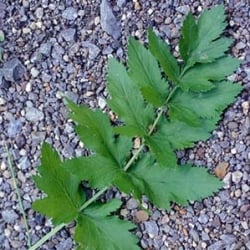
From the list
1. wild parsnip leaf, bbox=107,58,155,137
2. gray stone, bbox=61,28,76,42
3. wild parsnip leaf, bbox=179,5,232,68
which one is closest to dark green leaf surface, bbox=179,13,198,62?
wild parsnip leaf, bbox=179,5,232,68

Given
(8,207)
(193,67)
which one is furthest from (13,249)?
(193,67)

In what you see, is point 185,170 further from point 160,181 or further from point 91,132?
point 91,132

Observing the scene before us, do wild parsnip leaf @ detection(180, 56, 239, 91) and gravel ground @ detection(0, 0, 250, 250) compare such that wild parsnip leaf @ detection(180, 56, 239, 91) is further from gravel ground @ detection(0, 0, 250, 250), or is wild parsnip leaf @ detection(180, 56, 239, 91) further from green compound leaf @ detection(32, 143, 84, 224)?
green compound leaf @ detection(32, 143, 84, 224)

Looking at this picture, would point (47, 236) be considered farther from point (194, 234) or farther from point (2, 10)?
point (2, 10)

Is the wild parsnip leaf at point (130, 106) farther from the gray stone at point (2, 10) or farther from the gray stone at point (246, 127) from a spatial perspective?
the gray stone at point (2, 10)

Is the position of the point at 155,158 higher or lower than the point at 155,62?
lower
